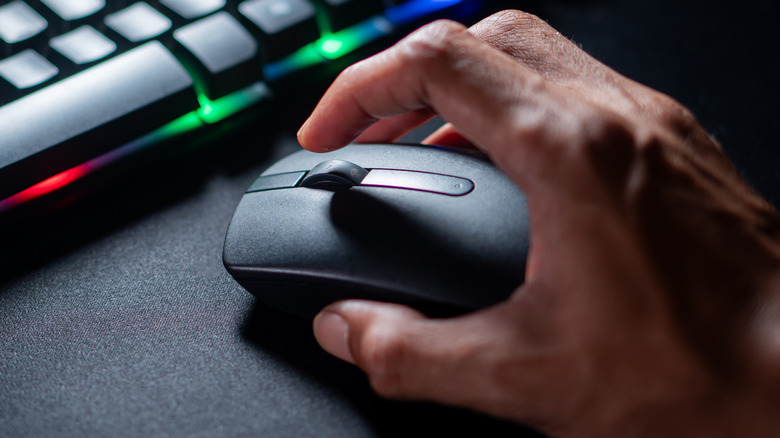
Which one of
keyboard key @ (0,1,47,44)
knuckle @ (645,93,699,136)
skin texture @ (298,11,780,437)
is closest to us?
skin texture @ (298,11,780,437)

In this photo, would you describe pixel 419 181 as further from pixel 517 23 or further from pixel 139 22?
pixel 139 22

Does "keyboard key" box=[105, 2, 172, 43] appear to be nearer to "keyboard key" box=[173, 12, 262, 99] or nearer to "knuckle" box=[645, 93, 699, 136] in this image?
"keyboard key" box=[173, 12, 262, 99]

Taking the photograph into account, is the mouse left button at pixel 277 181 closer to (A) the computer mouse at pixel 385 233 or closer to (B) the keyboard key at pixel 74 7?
(A) the computer mouse at pixel 385 233

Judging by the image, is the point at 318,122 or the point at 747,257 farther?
the point at 318,122

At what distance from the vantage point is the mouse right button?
17.4 inches

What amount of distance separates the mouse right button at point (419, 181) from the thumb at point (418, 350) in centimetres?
10

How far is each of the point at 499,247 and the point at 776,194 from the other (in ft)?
0.89

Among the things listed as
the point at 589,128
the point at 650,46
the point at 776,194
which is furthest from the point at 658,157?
the point at 650,46

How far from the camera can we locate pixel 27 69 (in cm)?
53

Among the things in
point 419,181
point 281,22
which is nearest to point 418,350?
point 419,181

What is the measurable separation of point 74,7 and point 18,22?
5 cm

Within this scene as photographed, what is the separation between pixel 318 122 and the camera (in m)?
0.48

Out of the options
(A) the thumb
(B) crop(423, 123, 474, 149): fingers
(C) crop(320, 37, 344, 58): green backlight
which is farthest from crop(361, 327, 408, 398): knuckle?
(C) crop(320, 37, 344, 58): green backlight

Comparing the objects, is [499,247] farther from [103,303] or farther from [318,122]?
[103,303]
